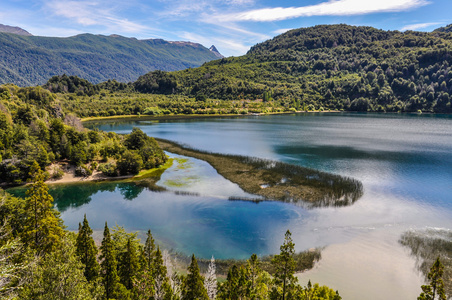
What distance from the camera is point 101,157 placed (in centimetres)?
6775

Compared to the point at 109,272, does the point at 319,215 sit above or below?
below

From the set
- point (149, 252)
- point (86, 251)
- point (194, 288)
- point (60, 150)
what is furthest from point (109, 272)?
point (60, 150)

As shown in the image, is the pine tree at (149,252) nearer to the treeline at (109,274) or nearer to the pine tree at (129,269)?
the treeline at (109,274)

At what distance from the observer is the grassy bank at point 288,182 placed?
46.2 metres

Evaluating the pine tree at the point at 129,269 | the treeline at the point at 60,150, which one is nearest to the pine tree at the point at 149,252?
the pine tree at the point at 129,269

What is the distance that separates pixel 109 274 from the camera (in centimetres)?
2106

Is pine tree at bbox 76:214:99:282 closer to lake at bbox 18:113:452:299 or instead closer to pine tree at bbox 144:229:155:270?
pine tree at bbox 144:229:155:270

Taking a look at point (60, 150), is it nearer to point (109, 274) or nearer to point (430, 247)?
point (109, 274)

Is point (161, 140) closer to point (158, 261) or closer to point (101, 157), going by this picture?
point (101, 157)

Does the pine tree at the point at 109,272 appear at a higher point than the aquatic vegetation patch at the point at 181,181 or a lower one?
higher

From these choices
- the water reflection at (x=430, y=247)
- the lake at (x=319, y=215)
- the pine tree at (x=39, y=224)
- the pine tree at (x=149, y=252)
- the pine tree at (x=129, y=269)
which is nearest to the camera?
the pine tree at (x=129, y=269)

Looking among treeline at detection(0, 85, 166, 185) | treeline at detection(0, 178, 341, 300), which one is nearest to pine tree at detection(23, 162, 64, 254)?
treeline at detection(0, 178, 341, 300)

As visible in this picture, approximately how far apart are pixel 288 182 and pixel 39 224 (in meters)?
40.9

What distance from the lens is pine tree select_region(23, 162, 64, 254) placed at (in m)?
24.1
